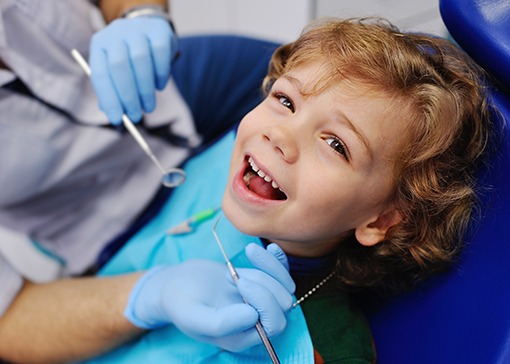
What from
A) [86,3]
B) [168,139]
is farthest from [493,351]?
[86,3]

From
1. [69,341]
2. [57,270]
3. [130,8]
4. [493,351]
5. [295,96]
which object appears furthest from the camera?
[57,270]

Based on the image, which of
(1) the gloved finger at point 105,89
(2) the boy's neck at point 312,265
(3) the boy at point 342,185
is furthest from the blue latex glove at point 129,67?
(2) the boy's neck at point 312,265

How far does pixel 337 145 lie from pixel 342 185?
57 mm

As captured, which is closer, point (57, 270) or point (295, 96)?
point (295, 96)

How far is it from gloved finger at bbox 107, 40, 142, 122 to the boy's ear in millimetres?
494

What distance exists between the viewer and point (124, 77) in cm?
104

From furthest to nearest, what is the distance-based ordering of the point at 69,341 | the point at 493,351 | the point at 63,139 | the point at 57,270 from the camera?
1. the point at 57,270
2. the point at 63,139
3. the point at 69,341
4. the point at 493,351

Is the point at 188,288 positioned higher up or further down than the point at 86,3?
further down

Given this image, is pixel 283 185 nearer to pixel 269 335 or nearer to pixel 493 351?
pixel 269 335

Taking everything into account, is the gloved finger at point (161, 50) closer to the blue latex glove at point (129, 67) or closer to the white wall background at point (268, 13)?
the blue latex glove at point (129, 67)

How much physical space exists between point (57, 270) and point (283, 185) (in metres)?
0.84

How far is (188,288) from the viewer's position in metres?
0.84

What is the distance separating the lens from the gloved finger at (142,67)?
3.46 ft

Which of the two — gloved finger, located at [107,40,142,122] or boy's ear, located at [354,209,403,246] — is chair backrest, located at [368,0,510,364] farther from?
gloved finger, located at [107,40,142,122]
